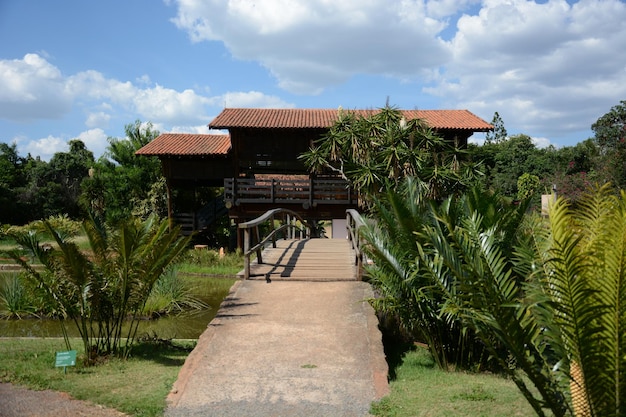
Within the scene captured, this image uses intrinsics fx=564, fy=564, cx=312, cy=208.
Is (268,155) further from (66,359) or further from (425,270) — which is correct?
(66,359)

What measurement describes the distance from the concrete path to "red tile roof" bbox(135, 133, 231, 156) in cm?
1462

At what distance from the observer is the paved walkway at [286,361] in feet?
15.4

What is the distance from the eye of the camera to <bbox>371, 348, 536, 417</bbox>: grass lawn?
454cm

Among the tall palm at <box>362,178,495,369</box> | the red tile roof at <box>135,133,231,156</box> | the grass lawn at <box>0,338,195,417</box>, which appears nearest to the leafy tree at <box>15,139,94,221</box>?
the red tile roof at <box>135,133,231,156</box>

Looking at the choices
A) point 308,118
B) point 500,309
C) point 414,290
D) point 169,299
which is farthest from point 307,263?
point 308,118

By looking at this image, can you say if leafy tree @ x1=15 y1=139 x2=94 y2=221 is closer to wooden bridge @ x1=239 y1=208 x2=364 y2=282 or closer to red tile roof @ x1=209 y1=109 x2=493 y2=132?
red tile roof @ x1=209 y1=109 x2=493 y2=132

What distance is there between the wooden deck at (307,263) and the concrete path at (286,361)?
1231 millimetres

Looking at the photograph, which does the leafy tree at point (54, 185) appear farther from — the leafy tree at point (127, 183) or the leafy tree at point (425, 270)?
the leafy tree at point (425, 270)

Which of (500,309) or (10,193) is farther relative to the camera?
(10,193)

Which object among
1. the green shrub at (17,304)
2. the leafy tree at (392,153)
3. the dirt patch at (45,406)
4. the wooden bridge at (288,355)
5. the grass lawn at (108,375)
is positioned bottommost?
the green shrub at (17,304)

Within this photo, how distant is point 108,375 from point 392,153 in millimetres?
12315

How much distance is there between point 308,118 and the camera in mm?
22000

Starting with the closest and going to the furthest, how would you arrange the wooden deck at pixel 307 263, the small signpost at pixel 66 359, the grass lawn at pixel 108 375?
the grass lawn at pixel 108 375 → the small signpost at pixel 66 359 → the wooden deck at pixel 307 263

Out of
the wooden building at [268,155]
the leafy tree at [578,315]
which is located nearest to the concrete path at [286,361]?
the leafy tree at [578,315]
